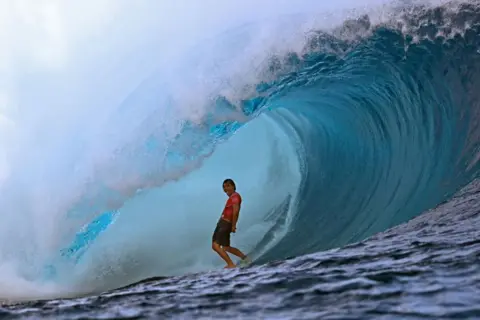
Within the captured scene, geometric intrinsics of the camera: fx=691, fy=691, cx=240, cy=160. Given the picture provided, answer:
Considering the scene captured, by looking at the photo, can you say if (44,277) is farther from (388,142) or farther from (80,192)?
(388,142)

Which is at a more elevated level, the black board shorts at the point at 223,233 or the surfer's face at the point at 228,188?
the surfer's face at the point at 228,188

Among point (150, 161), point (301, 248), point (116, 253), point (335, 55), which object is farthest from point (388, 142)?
point (116, 253)

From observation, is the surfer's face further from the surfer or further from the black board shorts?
the black board shorts

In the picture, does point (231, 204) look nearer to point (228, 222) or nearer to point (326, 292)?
point (228, 222)

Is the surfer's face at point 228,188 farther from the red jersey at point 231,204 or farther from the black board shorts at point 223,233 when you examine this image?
the black board shorts at point 223,233

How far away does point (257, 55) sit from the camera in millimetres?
9055

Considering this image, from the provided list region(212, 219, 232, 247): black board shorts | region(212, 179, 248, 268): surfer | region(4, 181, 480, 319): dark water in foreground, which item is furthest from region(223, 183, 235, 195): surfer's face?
region(4, 181, 480, 319): dark water in foreground

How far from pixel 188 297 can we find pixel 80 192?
6171mm

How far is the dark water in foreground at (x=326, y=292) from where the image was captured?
2.18 metres

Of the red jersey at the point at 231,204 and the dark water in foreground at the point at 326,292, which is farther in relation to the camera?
the red jersey at the point at 231,204

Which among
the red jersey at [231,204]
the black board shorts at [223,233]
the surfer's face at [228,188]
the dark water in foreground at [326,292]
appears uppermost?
the surfer's face at [228,188]

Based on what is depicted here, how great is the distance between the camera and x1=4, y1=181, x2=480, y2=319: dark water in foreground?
2.18 metres

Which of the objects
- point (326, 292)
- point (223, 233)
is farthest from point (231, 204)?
point (326, 292)

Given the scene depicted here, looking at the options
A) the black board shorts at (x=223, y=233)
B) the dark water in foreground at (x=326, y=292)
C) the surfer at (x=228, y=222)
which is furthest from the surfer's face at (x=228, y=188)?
the dark water in foreground at (x=326, y=292)
